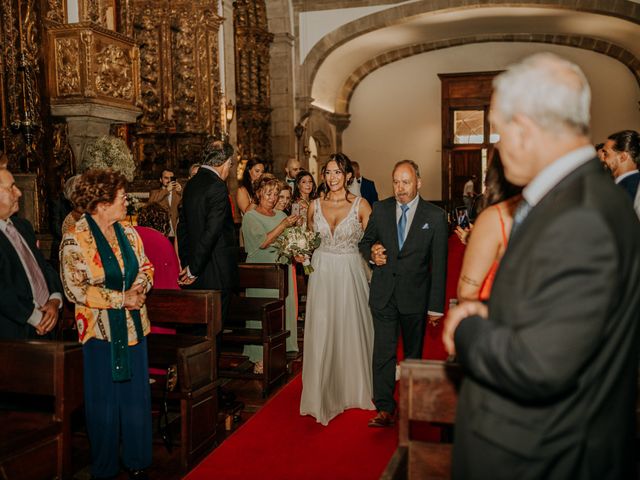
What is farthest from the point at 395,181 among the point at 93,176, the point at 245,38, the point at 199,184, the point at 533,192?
the point at 245,38

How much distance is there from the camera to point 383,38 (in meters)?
18.2

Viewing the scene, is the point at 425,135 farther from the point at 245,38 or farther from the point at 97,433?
the point at 97,433

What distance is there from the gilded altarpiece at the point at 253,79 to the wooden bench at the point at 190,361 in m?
9.29

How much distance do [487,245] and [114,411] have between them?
235 centimetres

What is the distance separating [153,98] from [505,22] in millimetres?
11392

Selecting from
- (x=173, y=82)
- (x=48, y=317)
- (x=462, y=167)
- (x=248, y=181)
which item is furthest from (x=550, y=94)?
(x=462, y=167)

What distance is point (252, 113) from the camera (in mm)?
13859

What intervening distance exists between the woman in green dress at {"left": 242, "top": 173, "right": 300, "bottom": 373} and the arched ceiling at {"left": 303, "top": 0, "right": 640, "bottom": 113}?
10597mm

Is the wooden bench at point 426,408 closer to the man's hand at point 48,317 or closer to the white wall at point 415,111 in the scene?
the man's hand at point 48,317

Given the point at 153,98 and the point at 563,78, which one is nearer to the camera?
the point at 563,78

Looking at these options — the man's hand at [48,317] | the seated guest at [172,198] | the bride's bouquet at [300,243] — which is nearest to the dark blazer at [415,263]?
the bride's bouquet at [300,243]

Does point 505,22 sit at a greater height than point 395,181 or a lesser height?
greater

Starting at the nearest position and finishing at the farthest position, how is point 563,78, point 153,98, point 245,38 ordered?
point 563,78 < point 153,98 < point 245,38

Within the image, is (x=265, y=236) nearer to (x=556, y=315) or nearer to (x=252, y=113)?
(x=556, y=315)
